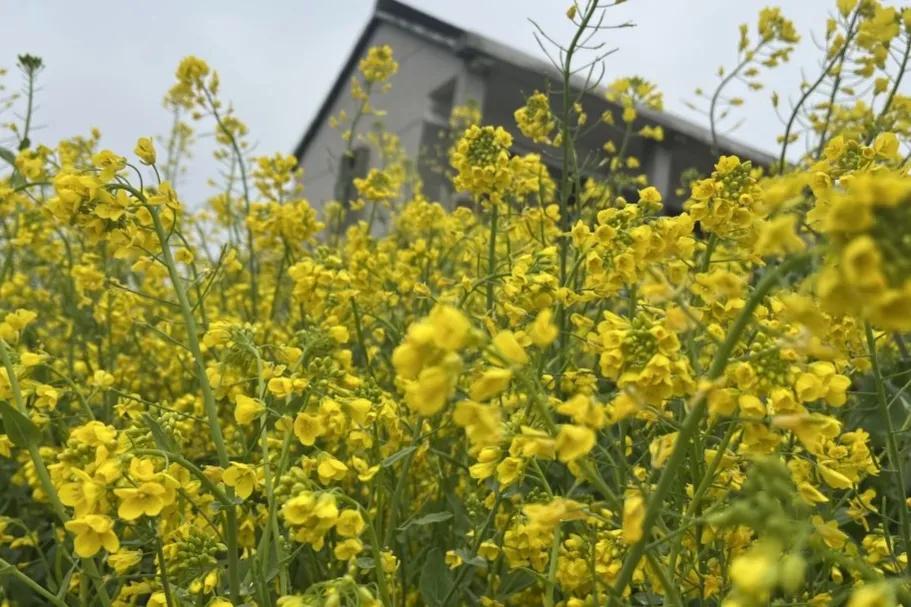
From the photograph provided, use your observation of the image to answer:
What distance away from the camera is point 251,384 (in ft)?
5.20

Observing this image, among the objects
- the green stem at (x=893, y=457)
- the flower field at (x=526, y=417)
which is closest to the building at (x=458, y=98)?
the flower field at (x=526, y=417)

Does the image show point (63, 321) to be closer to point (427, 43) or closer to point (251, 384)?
point (251, 384)

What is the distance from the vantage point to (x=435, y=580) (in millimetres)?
1434

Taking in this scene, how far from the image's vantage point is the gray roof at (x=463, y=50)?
7.71m

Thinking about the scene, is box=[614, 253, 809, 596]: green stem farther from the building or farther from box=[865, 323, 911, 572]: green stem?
the building

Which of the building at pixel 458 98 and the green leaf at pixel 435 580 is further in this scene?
the building at pixel 458 98

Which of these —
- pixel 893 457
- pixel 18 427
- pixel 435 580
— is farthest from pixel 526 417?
pixel 18 427

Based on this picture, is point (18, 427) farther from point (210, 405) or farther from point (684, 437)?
point (684, 437)

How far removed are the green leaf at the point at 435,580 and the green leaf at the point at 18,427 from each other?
0.71 metres

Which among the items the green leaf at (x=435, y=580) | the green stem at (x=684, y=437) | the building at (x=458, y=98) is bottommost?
the green leaf at (x=435, y=580)

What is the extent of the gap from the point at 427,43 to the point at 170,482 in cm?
905

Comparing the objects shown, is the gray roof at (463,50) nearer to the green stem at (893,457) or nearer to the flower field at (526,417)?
the flower field at (526,417)

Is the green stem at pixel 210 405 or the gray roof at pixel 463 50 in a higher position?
the gray roof at pixel 463 50

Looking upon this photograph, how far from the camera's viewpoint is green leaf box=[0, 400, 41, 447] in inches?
47.6
